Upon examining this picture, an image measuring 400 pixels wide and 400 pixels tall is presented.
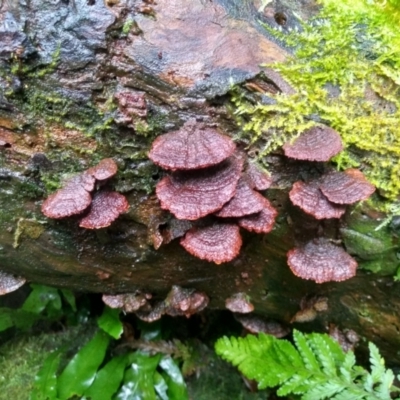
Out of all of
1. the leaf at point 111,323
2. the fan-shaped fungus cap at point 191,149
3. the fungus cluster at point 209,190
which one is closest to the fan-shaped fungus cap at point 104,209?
the fungus cluster at point 209,190

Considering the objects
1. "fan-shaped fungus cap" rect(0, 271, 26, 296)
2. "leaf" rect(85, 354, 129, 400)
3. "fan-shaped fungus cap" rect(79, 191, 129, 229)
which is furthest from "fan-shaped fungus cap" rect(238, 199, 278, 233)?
"leaf" rect(85, 354, 129, 400)

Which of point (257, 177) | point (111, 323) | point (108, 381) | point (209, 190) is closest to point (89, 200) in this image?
point (209, 190)

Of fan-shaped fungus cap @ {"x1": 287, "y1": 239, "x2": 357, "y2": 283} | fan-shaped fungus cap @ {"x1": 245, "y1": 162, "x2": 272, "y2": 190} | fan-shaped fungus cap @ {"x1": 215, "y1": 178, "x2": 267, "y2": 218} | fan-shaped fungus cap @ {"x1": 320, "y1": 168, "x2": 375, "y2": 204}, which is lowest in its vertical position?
fan-shaped fungus cap @ {"x1": 287, "y1": 239, "x2": 357, "y2": 283}

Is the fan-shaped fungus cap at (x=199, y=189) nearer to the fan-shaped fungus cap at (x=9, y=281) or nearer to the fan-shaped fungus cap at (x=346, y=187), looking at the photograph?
the fan-shaped fungus cap at (x=346, y=187)

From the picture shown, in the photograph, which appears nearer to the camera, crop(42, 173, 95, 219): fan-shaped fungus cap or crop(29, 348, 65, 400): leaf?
crop(42, 173, 95, 219): fan-shaped fungus cap

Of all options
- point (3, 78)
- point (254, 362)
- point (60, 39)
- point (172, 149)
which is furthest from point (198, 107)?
point (254, 362)

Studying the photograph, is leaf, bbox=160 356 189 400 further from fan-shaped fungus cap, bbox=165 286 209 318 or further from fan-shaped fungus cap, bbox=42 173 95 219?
fan-shaped fungus cap, bbox=42 173 95 219

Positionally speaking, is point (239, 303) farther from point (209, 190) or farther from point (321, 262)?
point (209, 190)
